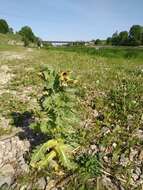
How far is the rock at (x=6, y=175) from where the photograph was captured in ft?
21.4

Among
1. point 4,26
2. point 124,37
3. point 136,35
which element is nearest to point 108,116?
point 136,35

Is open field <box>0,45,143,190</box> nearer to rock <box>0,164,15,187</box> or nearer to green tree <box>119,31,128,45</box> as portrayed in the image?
rock <box>0,164,15,187</box>

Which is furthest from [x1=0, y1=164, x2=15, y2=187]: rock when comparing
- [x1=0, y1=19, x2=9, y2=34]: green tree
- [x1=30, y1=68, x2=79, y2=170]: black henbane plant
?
[x1=0, y1=19, x2=9, y2=34]: green tree

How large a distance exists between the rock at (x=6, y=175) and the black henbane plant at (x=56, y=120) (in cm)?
49

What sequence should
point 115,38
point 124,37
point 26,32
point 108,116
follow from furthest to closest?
1. point 26,32
2. point 115,38
3. point 124,37
4. point 108,116

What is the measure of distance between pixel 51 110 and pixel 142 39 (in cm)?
15096

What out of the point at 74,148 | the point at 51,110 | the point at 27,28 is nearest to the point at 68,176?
the point at 74,148

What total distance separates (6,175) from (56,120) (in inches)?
57.9

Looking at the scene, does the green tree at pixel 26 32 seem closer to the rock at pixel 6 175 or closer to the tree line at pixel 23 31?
the tree line at pixel 23 31

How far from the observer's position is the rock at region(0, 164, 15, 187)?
21.4ft

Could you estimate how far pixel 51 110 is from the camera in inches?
264

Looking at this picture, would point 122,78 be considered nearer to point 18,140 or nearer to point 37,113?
point 37,113

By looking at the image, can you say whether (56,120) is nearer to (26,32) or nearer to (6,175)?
(6,175)

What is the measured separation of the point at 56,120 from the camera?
664 centimetres
